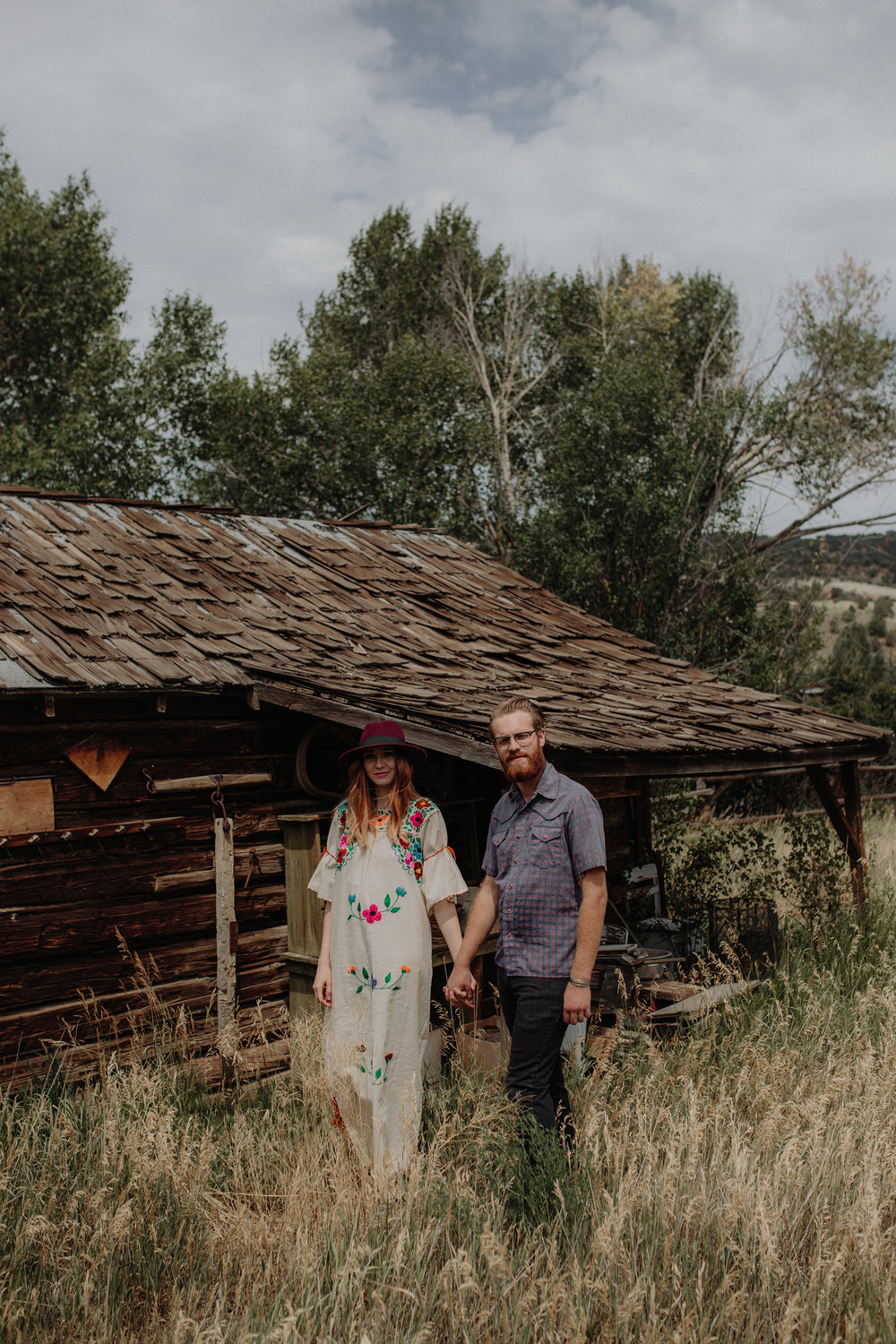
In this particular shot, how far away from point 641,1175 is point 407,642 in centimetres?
462

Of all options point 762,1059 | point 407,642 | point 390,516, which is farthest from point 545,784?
point 390,516

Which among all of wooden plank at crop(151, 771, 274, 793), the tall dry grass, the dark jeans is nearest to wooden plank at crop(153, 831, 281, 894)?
wooden plank at crop(151, 771, 274, 793)

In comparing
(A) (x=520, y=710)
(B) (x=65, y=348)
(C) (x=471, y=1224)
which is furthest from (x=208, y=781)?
(B) (x=65, y=348)

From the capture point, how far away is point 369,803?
4156 millimetres

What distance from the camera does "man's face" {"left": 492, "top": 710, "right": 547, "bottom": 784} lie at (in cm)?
376

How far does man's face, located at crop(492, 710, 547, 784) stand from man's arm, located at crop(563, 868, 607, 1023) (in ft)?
1.35

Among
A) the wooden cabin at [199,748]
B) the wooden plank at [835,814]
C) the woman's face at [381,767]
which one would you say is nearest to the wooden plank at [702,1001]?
the wooden cabin at [199,748]

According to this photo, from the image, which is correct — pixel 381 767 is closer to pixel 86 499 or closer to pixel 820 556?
pixel 86 499

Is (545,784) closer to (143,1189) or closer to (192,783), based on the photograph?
(143,1189)

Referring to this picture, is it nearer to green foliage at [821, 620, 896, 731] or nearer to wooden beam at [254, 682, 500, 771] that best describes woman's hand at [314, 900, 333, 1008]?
wooden beam at [254, 682, 500, 771]

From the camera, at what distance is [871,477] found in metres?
23.0

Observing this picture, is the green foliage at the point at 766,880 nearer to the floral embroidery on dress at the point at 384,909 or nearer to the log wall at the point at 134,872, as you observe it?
the log wall at the point at 134,872

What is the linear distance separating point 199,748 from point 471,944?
9.22 ft

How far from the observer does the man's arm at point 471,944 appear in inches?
148
